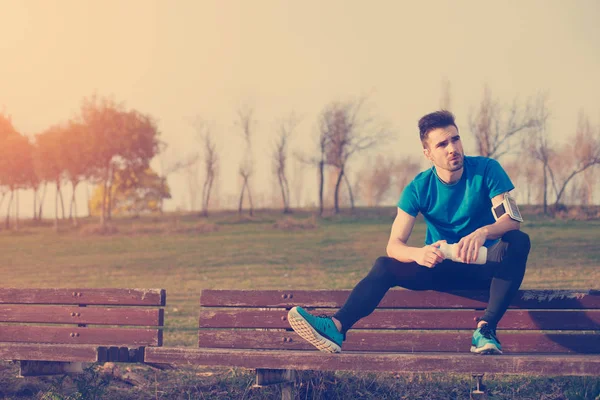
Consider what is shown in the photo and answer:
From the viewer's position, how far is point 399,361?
11.7ft

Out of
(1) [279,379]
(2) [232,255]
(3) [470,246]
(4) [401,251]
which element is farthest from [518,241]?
(2) [232,255]

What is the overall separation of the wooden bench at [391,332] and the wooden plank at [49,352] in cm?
51

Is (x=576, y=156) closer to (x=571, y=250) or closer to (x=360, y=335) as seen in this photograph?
(x=571, y=250)

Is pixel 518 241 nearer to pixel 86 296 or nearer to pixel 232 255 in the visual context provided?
pixel 86 296

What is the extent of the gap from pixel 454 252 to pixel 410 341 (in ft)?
2.80

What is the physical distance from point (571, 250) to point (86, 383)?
12.6 metres

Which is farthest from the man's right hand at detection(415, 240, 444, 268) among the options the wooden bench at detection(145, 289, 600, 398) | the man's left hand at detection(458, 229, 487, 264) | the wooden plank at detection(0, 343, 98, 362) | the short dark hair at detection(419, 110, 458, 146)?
the wooden plank at detection(0, 343, 98, 362)

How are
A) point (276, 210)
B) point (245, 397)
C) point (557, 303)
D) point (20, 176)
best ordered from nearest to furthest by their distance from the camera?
point (557, 303), point (245, 397), point (276, 210), point (20, 176)

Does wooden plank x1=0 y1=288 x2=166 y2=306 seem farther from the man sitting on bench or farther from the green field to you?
the man sitting on bench

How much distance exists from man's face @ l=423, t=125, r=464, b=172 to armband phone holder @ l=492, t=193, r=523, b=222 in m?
0.31

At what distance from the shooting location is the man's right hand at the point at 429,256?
3.68m

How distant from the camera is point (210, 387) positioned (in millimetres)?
4973

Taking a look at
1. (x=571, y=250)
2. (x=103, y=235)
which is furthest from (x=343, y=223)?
(x=571, y=250)

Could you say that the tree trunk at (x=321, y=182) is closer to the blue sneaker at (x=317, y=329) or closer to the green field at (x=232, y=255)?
the green field at (x=232, y=255)
